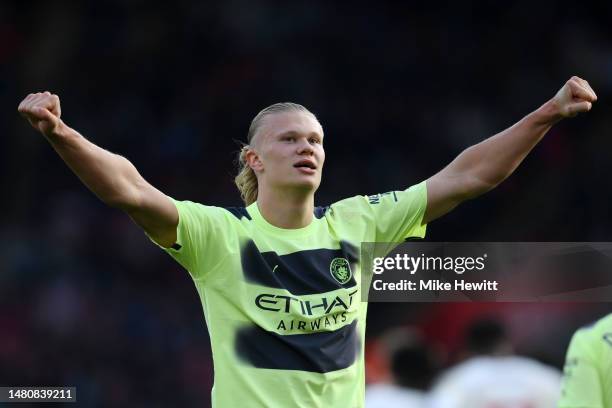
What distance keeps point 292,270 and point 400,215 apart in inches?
22.8

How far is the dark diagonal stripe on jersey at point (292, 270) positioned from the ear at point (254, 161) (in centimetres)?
41

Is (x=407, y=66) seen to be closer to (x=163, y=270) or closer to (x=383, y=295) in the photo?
(x=163, y=270)

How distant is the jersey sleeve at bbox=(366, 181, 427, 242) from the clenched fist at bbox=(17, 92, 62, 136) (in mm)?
1423

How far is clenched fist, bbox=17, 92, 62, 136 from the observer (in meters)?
3.90

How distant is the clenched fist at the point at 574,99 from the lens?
4.48m

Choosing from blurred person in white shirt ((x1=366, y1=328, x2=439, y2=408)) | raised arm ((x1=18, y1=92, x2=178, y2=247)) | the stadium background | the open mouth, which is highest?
the stadium background

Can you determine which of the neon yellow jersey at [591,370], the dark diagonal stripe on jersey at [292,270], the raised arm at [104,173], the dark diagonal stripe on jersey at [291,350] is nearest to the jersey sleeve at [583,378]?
the neon yellow jersey at [591,370]

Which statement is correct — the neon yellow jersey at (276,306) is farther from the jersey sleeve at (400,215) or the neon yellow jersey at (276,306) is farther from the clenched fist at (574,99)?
the clenched fist at (574,99)

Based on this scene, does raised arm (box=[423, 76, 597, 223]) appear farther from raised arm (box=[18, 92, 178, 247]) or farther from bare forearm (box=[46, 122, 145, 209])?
bare forearm (box=[46, 122, 145, 209])

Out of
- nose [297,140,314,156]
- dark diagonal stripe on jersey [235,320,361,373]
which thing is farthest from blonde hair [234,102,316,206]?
dark diagonal stripe on jersey [235,320,361,373]

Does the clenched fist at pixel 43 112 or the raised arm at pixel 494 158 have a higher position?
the raised arm at pixel 494 158

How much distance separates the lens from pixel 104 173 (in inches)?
161

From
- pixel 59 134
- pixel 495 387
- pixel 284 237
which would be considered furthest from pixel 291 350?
pixel 59 134

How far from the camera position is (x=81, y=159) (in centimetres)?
406
